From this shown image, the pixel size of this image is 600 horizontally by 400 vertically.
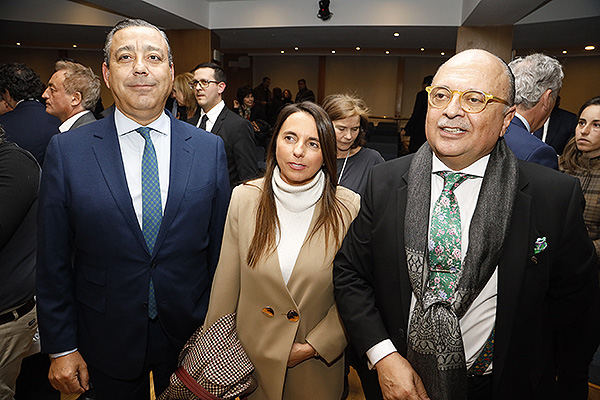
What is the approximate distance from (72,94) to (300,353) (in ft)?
7.62

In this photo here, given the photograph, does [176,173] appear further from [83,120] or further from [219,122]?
[219,122]

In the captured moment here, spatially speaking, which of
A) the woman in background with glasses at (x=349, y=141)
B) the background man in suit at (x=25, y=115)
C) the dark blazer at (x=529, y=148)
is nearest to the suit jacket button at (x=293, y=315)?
the dark blazer at (x=529, y=148)

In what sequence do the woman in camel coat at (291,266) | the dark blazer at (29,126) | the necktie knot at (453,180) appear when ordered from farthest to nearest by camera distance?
the dark blazer at (29,126)
the woman in camel coat at (291,266)
the necktie knot at (453,180)

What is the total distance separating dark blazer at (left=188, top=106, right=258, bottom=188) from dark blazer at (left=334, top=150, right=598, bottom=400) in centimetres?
185

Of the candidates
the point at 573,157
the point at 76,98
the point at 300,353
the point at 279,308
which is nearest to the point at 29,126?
the point at 76,98

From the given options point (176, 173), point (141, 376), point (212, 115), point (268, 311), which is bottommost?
point (141, 376)

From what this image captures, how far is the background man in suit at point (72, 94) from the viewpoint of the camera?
271 cm

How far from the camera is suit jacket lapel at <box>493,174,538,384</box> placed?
4.07ft

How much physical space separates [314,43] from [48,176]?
10281 millimetres

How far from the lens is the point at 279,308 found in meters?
1.59

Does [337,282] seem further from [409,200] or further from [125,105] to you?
[125,105]

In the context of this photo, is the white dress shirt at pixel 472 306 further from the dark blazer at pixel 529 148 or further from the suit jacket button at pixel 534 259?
the dark blazer at pixel 529 148

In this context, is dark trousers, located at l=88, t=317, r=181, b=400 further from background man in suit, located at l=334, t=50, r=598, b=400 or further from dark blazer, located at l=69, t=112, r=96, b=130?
dark blazer, located at l=69, t=112, r=96, b=130

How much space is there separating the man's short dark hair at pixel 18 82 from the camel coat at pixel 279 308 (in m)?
2.42
